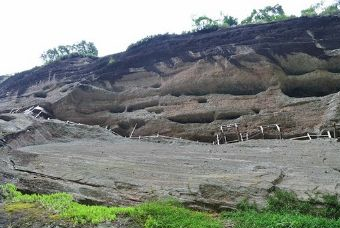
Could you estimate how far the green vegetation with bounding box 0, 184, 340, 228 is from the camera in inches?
428

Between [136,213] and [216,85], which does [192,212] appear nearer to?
[136,213]

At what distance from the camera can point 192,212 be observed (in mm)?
12070

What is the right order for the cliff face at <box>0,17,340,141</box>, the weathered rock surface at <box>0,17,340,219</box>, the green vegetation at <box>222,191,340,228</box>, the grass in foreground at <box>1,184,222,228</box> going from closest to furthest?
the grass in foreground at <box>1,184,222,228</box> → the green vegetation at <box>222,191,340,228</box> → the weathered rock surface at <box>0,17,340,219</box> → the cliff face at <box>0,17,340,141</box>

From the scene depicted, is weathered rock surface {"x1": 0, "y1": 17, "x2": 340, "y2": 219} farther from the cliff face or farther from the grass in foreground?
the grass in foreground

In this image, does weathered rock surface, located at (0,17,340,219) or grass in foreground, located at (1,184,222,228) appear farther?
weathered rock surface, located at (0,17,340,219)

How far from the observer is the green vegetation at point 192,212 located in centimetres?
1088

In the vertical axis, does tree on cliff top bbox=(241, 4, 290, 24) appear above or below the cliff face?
above

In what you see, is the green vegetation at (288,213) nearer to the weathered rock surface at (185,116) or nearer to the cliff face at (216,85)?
the weathered rock surface at (185,116)

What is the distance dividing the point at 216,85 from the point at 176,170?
60.5 feet

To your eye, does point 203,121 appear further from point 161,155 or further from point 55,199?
point 55,199

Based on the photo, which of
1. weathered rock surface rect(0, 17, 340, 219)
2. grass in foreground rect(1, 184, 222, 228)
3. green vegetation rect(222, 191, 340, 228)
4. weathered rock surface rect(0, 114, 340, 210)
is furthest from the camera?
weathered rock surface rect(0, 17, 340, 219)

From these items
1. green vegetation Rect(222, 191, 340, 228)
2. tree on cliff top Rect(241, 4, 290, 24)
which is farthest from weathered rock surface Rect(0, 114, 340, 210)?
tree on cliff top Rect(241, 4, 290, 24)

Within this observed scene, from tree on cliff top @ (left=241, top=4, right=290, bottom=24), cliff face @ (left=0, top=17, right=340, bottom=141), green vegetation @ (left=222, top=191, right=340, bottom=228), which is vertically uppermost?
tree on cliff top @ (left=241, top=4, right=290, bottom=24)

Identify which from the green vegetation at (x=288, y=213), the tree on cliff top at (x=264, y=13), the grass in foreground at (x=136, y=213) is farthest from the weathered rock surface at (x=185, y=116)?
the tree on cliff top at (x=264, y=13)
